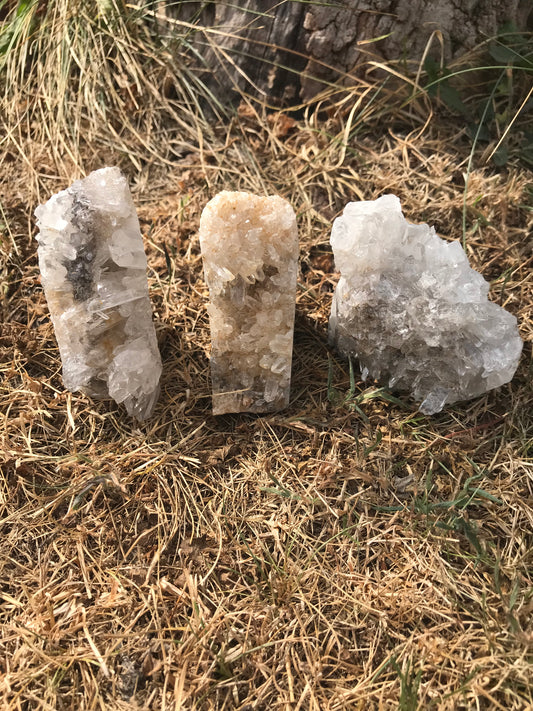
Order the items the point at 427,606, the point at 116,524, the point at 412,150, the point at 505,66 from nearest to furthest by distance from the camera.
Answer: the point at 427,606, the point at 116,524, the point at 505,66, the point at 412,150

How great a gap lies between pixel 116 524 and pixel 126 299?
A: 0.63 metres

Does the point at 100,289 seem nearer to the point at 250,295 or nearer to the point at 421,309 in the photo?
the point at 250,295

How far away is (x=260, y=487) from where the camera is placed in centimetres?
189

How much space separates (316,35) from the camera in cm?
246

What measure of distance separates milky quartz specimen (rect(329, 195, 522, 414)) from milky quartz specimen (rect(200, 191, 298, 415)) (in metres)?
0.23

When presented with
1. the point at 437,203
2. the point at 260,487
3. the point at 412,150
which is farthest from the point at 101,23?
the point at 260,487

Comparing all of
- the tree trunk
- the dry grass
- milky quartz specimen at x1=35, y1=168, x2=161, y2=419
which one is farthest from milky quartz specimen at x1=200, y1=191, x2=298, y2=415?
the tree trunk

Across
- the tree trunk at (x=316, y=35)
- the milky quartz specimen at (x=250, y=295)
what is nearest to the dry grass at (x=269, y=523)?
the milky quartz specimen at (x=250, y=295)

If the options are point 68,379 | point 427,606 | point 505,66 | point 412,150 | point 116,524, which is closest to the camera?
point 427,606

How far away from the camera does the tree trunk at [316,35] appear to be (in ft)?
7.93

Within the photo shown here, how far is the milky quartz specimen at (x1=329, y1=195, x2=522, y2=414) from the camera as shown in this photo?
1945 mm

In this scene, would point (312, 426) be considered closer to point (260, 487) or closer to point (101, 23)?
point (260, 487)

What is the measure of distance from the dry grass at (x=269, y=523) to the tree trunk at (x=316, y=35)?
51 centimetres

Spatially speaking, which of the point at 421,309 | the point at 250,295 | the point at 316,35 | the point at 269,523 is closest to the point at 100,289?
the point at 250,295
